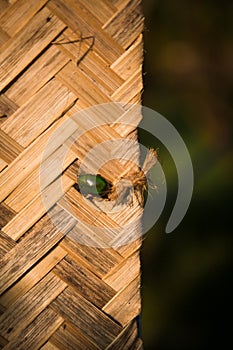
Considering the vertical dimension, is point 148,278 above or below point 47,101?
below

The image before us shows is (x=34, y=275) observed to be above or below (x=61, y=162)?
below

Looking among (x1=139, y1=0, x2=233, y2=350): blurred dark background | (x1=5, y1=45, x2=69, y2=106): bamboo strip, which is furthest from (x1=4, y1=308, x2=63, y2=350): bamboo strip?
(x1=139, y1=0, x2=233, y2=350): blurred dark background

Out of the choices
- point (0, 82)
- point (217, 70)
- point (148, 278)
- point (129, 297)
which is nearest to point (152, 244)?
point (148, 278)

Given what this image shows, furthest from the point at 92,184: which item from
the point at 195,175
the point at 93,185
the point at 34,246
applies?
the point at 195,175

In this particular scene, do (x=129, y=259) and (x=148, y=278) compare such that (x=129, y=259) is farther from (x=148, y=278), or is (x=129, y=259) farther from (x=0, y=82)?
(x=148, y=278)

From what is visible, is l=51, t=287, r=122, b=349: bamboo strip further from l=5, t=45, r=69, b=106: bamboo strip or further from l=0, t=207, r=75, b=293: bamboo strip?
l=5, t=45, r=69, b=106: bamboo strip

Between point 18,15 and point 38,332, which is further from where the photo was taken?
point 38,332

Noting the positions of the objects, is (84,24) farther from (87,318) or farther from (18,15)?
(87,318)
